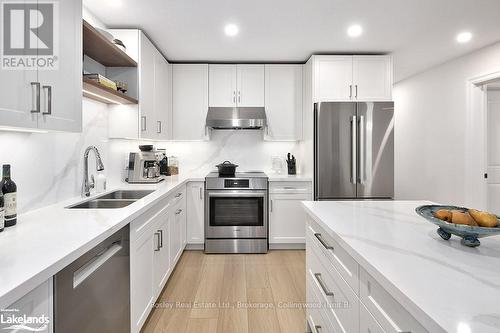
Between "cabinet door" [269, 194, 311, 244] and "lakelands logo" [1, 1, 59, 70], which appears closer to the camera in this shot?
"lakelands logo" [1, 1, 59, 70]

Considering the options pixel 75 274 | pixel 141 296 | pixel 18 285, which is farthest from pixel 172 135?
pixel 18 285

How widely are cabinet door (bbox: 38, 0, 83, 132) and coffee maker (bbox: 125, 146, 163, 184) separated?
4.50 ft

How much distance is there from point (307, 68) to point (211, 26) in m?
1.46

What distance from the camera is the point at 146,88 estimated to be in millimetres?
2896

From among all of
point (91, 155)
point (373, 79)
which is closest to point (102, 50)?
point (91, 155)

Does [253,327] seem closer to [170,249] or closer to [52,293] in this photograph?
[170,249]

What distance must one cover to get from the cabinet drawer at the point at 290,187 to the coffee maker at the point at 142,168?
1.37m

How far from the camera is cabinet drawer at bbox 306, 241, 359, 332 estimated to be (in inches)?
43.2

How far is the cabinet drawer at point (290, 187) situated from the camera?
138 inches

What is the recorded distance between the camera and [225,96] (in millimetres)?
3764

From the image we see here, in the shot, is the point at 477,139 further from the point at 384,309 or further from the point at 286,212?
the point at 384,309

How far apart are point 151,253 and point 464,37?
385cm

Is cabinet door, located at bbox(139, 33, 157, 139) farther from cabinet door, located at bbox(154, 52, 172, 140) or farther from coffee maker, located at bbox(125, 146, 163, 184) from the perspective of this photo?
coffee maker, located at bbox(125, 146, 163, 184)

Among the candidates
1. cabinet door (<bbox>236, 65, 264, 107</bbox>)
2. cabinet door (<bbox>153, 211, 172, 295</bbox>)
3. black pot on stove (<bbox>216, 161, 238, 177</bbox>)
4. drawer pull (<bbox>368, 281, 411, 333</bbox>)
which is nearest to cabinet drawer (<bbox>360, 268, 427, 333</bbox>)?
drawer pull (<bbox>368, 281, 411, 333</bbox>)
